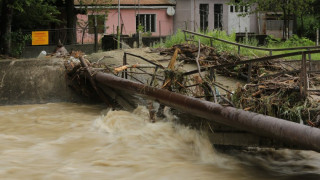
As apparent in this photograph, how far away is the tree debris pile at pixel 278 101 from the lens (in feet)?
18.2

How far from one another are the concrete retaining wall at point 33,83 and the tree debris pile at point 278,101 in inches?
219

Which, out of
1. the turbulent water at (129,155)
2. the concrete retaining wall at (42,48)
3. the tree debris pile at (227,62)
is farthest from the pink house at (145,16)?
the turbulent water at (129,155)

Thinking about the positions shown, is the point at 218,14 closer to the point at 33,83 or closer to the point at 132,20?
the point at 132,20

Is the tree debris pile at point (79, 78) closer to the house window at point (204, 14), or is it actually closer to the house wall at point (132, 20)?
the house wall at point (132, 20)

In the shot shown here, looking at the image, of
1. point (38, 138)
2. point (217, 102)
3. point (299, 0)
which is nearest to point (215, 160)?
point (217, 102)

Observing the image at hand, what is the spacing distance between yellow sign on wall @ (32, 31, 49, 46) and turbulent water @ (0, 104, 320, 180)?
17631 mm

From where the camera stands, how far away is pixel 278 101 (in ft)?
19.1

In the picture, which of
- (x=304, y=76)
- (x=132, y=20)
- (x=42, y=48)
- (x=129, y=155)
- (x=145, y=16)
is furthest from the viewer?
(x=145, y=16)

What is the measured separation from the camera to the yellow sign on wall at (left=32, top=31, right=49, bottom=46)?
84.1 ft

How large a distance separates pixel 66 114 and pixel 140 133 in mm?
2569

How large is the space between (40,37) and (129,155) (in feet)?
67.1

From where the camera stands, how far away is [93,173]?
18.5 feet

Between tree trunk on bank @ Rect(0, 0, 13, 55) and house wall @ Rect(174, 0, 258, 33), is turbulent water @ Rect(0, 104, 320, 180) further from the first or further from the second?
house wall @ Rect(174, 0, 258, 33)

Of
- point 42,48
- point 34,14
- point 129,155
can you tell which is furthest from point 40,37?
point 129,155
